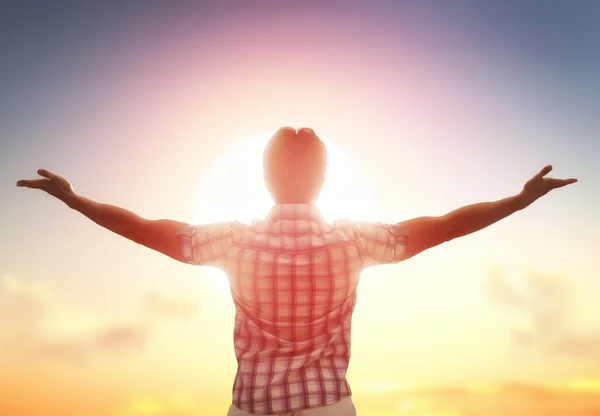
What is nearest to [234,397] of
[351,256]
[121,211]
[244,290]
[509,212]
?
[244,290]

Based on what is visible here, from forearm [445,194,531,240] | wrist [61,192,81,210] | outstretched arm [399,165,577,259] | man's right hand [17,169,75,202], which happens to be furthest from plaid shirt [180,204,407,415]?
man's right hand [17,169,75,202]

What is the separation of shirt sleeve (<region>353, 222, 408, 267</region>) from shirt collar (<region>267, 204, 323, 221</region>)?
0.34 meters

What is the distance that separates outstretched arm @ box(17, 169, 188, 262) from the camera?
4.46m

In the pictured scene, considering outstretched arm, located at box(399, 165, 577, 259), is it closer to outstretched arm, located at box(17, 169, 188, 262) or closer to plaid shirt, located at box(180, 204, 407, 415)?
plaid shirt, located at box(180, 204, 407, 415)

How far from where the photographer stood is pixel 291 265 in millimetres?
4059

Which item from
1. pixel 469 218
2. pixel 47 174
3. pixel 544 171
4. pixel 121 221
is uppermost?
pixel 47 174

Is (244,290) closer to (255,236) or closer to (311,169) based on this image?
(255,236)

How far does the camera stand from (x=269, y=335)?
406 centimetres

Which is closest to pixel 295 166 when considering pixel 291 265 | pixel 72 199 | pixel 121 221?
pixel 291 265

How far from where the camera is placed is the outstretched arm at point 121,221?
4465mm

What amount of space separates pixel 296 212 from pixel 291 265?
0.51 metres

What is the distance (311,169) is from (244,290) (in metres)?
1.15

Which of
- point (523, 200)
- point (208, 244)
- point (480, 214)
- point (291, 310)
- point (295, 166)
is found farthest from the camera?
point (523, 200)

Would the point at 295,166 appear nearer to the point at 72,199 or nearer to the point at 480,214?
the point at 480,214
